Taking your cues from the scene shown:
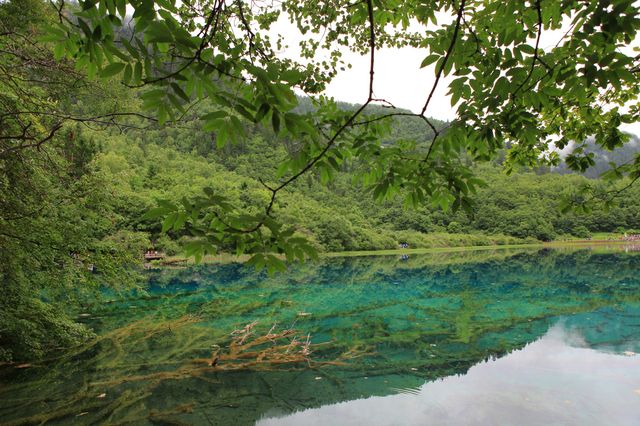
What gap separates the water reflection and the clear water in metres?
0.03

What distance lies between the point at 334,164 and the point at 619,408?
731 cm

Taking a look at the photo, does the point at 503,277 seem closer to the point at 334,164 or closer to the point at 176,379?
the point at 176,379

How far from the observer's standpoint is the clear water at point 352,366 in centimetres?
608

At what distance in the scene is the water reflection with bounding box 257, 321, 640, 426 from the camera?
609cm

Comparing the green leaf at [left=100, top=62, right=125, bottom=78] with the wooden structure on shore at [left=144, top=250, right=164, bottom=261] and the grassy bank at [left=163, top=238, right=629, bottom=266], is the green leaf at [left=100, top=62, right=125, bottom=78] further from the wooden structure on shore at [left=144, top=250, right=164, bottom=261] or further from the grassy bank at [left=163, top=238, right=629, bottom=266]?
the wooden structure on shore at [left=144, top=250, right=164, bottom=261]

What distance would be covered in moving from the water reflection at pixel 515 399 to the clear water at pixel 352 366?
31mm

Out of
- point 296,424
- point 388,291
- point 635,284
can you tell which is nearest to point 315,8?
point 296,424

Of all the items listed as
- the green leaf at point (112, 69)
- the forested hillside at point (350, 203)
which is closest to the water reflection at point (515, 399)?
the green leaf at point (112, 69)

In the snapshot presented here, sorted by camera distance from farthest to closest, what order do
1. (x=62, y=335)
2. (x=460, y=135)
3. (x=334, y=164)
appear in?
(x=62, y=335), (x=460, y=135), (x=334, y=164)

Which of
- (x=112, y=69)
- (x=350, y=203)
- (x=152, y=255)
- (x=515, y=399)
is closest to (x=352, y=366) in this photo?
(x=515, y=399)

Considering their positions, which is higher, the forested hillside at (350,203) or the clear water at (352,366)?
the forested hillside at (350,203)

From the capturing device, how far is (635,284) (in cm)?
1903

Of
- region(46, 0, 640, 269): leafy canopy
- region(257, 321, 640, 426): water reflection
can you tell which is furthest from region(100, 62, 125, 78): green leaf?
region(257, 321, 640, 426): water reflection

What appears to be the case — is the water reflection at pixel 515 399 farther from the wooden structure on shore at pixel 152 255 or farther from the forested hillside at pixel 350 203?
the forested hillside at pixel 350 203
